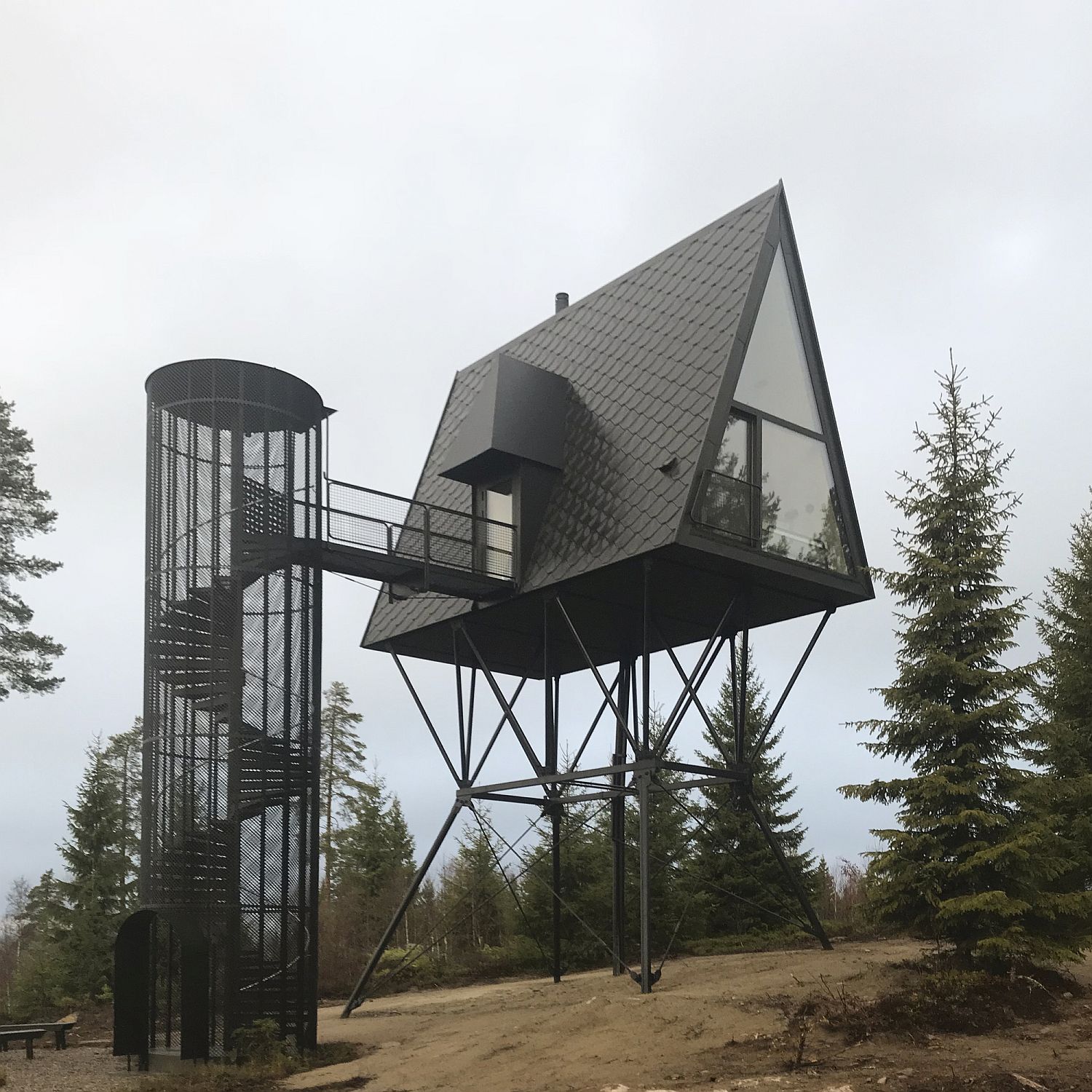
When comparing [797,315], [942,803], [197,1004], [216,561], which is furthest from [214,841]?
[797,315]

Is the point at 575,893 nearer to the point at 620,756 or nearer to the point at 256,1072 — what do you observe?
the point at 620,756

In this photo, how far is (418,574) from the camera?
1870cm

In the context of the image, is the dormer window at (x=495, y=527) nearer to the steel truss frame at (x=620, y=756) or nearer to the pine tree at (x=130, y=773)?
the steel truss frame at (x=620, y=756)

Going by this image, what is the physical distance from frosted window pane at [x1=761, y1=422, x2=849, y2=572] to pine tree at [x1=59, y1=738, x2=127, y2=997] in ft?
56.7

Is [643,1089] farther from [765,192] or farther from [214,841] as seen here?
[765,192]

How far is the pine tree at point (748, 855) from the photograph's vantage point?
2828 cm

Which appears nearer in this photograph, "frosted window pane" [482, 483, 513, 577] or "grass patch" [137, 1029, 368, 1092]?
"grass patch" [137, 1029, 368, 1092]

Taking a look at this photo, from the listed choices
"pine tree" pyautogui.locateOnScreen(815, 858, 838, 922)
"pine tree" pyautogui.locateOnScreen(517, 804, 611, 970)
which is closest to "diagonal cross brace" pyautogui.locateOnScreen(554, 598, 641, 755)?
"pine tree" pyautogui.locateOnScreen(517, 804, 611, 970)

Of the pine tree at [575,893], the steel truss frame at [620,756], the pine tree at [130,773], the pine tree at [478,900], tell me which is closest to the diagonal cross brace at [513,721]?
the steel truss frame at [620,756]

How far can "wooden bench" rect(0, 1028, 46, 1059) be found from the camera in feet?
56.3

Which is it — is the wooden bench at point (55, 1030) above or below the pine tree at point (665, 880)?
below

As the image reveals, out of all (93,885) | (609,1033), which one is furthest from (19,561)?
(609,1033)

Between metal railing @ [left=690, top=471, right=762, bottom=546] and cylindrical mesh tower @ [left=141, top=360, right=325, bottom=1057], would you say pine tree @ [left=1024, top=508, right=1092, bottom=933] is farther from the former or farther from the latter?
cylindrical mesh tower @ [left=141, top=360, right=325, bottom=1057]

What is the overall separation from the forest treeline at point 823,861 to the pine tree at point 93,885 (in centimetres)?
5
